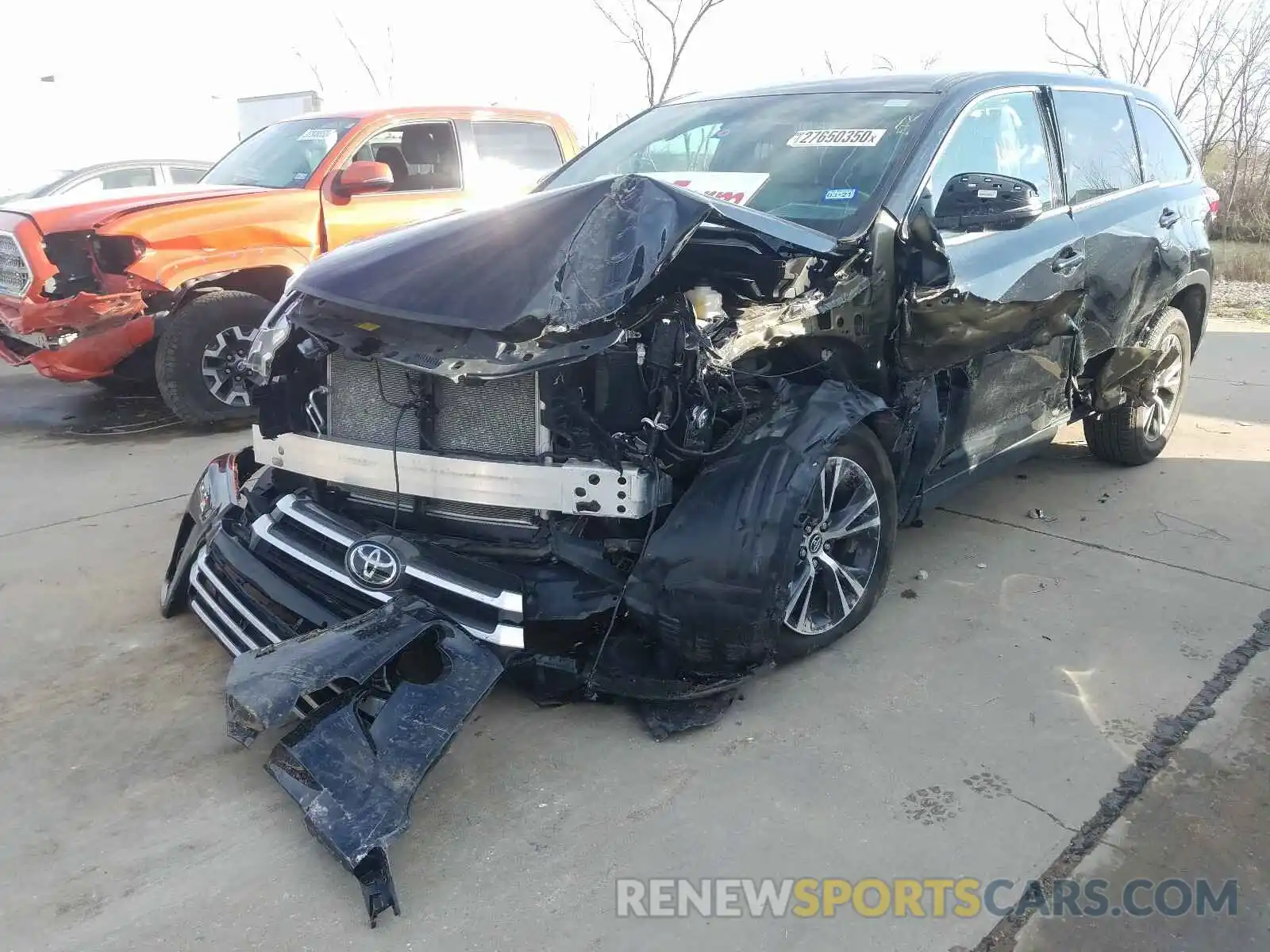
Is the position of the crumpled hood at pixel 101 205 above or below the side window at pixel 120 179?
above

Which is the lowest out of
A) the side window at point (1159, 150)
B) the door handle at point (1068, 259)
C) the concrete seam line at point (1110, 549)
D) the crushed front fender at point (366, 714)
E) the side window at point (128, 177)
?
the concrete seam line at point (1110, 549)

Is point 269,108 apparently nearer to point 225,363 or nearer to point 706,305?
point 225,363

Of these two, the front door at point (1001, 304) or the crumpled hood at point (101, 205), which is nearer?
the front door at point (1001, 304)

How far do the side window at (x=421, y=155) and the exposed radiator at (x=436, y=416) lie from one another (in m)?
4.09

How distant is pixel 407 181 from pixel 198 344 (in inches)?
74.9

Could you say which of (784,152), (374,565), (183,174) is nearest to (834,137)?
(784,152)

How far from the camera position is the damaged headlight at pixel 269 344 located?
10.7 ft

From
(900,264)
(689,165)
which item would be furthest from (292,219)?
(900,264)

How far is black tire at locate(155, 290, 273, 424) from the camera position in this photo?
19.6ft

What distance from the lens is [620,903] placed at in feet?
7.43

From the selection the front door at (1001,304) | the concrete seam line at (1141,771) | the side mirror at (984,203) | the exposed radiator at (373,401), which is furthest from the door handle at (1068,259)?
the exposed radiator at (373,401)

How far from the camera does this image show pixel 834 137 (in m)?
3.69

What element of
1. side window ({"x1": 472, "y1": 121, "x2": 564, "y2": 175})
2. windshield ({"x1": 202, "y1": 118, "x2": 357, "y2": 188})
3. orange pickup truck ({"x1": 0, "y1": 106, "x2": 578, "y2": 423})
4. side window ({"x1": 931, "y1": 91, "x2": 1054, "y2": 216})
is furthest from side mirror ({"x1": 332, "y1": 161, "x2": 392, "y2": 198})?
side window ({"x1": 931, "y1": 91, "x2": 1054, "y2": 216})

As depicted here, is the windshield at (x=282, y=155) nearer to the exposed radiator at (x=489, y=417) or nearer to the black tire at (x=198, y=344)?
the black tire at (x=198, y=344)
